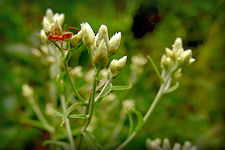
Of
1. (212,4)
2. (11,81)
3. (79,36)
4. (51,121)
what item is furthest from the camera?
(212,4)

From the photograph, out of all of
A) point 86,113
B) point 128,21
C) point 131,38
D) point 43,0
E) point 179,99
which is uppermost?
point 43,0

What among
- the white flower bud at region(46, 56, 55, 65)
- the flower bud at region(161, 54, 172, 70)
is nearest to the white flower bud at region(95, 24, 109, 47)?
the flower bud at region(161, 54, 172, 70)

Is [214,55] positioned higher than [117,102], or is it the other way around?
[214,55]

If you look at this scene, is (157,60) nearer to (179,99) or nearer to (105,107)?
(179,99)

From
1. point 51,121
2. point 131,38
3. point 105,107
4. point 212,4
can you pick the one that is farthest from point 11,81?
point 212,4

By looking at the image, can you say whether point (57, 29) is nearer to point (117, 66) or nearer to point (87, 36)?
point (87, 36)

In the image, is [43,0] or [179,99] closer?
[179,99]

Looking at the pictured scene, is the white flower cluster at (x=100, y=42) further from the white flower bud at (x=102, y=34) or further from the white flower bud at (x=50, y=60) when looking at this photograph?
the white flower bud at (x=50, y=60)
